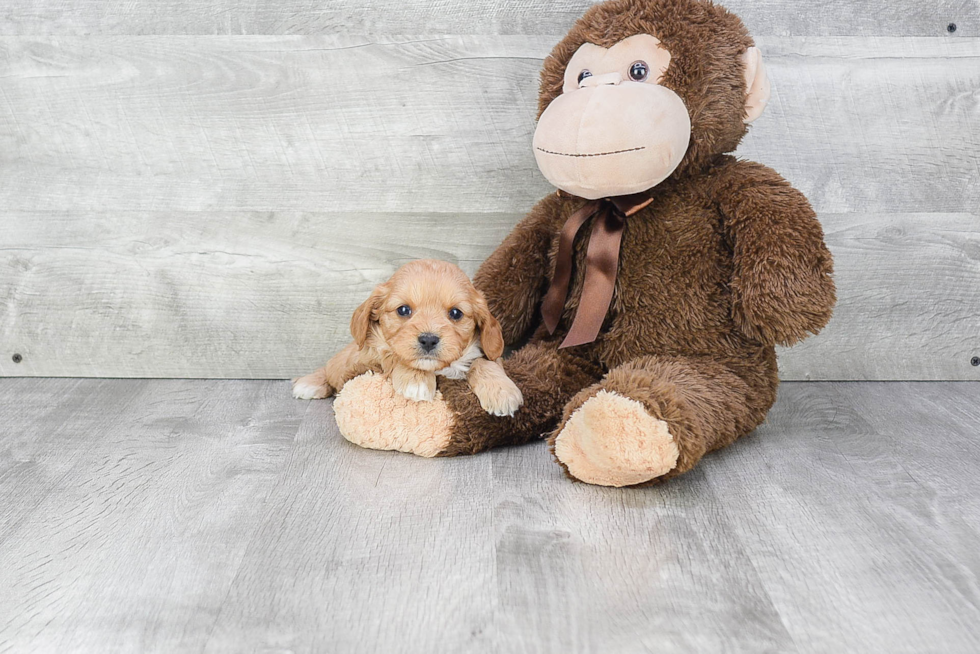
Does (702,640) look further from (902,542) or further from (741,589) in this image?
(902,542)

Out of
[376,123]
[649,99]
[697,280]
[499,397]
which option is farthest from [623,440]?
[376,123]

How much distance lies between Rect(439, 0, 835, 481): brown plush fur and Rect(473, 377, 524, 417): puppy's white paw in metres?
0.02

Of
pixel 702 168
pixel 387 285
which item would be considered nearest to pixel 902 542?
pixel 702 168

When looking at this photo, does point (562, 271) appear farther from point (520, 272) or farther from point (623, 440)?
point (623, 440)

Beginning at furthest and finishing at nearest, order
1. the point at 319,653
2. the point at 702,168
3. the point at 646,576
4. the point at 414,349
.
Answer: the point at 702,168, the point at 414,349, the point at 646,576, the point at 319,653

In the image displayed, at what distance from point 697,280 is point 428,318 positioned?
14.6 inches

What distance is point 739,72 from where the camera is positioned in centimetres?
114

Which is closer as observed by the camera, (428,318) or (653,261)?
(428,318)

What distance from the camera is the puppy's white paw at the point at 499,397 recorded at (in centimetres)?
113

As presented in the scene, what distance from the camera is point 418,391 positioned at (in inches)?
44.7

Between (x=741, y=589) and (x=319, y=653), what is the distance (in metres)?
0.39

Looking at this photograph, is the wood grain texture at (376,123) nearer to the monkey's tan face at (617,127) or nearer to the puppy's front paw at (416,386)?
the monkey's tan face at (617,127)

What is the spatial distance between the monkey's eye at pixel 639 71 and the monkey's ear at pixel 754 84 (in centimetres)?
13

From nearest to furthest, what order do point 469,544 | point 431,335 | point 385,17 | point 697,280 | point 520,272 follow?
point 469,544 → point 431,335 → point 697,280 → point 520,272 → point 385,17
